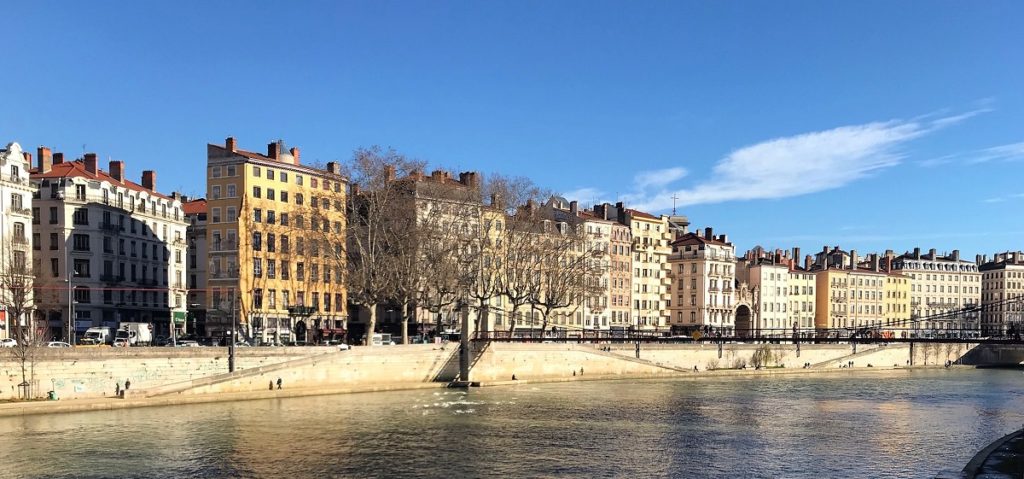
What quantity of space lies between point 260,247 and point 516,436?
44.1 m

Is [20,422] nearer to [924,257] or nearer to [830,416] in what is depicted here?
[830,416]

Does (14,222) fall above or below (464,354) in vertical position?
above

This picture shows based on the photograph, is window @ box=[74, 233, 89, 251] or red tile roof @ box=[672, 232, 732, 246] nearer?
window @ box=[74, 233, 89, 251]

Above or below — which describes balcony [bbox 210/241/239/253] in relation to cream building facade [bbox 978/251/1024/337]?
above

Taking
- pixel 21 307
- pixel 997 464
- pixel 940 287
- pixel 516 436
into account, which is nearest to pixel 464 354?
pixel 516 436

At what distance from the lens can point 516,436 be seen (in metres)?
41.2

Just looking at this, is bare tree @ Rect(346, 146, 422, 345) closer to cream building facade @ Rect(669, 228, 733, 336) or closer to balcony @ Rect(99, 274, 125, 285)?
balcony @ Rect(99, 274, 125, 285)

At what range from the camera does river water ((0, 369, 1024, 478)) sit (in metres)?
33.3

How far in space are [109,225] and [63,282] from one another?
632 centimetres

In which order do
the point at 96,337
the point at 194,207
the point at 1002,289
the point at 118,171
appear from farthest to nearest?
the point at 1002,289, the point at 194,207, the point at 118,171, the point at 96,337

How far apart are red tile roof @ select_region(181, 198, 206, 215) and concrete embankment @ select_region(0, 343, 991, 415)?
4180cm

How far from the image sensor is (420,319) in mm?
94250

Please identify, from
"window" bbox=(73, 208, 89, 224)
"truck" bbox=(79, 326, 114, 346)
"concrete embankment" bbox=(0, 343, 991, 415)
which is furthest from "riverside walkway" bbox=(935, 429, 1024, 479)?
"window" bbox=(73, 208, 89, 224)

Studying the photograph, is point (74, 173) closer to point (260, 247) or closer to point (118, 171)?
point (118, 171)
